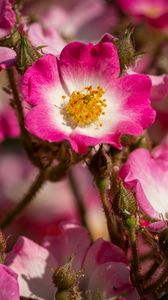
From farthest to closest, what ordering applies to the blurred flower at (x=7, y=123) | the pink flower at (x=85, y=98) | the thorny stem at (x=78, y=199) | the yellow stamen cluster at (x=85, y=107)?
the thorny stem at (x=78, y=199) < the blurred flower at (x=7, y=123) < the yellow stamen cluster at (x=85, y=107) < the pink flower at (x=85, y=98)

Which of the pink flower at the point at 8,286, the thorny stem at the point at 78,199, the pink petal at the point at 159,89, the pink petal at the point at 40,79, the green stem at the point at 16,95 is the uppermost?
the pink petal at the point at 40,79

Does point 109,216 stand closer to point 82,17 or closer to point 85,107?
point 85,107

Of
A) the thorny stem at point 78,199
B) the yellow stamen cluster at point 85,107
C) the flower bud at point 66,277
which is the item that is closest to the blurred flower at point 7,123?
the thorny stem at point 78,199

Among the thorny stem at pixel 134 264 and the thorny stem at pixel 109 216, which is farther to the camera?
A: the thorny stem at pixel 109 216

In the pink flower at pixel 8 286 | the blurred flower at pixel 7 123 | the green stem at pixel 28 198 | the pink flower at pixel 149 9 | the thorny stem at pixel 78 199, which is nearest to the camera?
the pink flower at pixel 8 286

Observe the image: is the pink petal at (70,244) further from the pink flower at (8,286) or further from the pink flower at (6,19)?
the pink flower at (6,19)

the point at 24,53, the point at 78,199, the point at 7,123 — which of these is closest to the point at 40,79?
the point at 24,53

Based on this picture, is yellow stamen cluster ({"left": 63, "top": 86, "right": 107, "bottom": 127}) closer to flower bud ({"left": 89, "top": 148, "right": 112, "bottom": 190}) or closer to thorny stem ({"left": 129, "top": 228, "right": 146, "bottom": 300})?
flower bud ({"left": 89, "top": 148, "right": 112, "bottom": 190})
